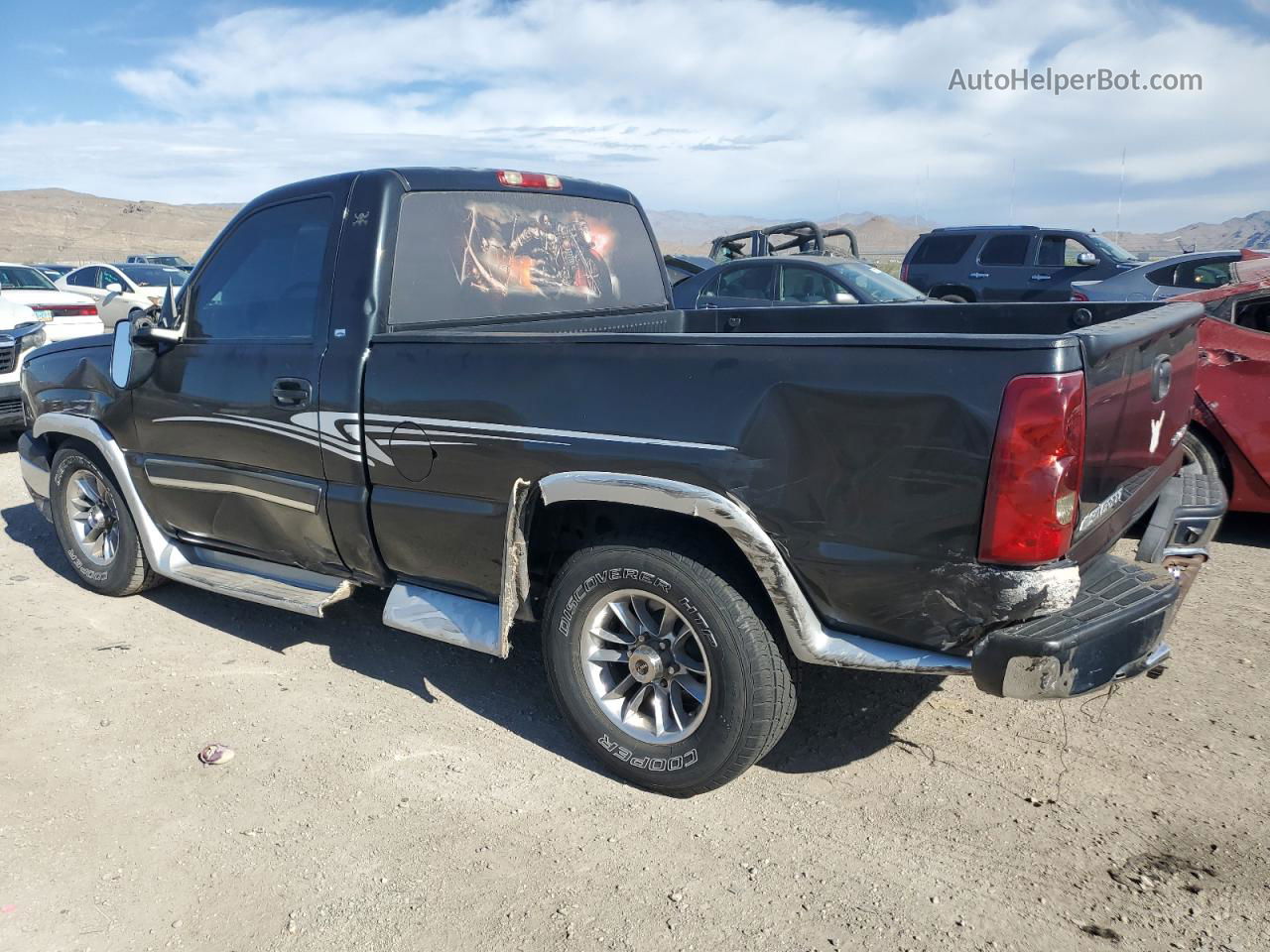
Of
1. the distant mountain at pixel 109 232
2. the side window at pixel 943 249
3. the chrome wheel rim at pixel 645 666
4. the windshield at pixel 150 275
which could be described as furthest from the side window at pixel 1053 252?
the distant mountain at pixel 109 232

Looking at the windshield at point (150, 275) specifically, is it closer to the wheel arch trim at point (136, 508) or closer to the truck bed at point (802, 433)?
the wheel arch trim at point (136, 508)

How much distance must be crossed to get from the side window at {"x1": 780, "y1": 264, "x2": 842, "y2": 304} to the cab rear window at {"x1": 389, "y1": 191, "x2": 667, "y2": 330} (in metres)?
6.17

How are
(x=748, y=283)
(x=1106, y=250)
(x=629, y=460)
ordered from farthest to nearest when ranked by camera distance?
1. (x=1106, y=250)
2. (x=748, y=283)
3. (x=629, y=460)

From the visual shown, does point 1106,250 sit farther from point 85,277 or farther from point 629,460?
point 85,277

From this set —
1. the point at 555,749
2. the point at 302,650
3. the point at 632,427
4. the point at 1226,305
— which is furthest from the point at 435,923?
the point at 1226,305

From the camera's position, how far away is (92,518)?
5285mm

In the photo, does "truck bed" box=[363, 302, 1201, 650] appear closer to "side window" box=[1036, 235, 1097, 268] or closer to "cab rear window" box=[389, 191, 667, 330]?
"cab rear window" box=[389, 191, 667, 330]

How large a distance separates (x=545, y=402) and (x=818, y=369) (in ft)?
3.10

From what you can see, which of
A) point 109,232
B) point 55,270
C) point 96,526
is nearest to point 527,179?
point 96,526

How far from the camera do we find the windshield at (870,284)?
1048cm

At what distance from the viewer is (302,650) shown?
4.59 meters

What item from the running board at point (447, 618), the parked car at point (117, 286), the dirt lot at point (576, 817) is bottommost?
the dirt lot at point (576, 817)

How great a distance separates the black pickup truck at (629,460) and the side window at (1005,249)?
11902mm

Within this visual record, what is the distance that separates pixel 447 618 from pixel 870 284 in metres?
8.21
